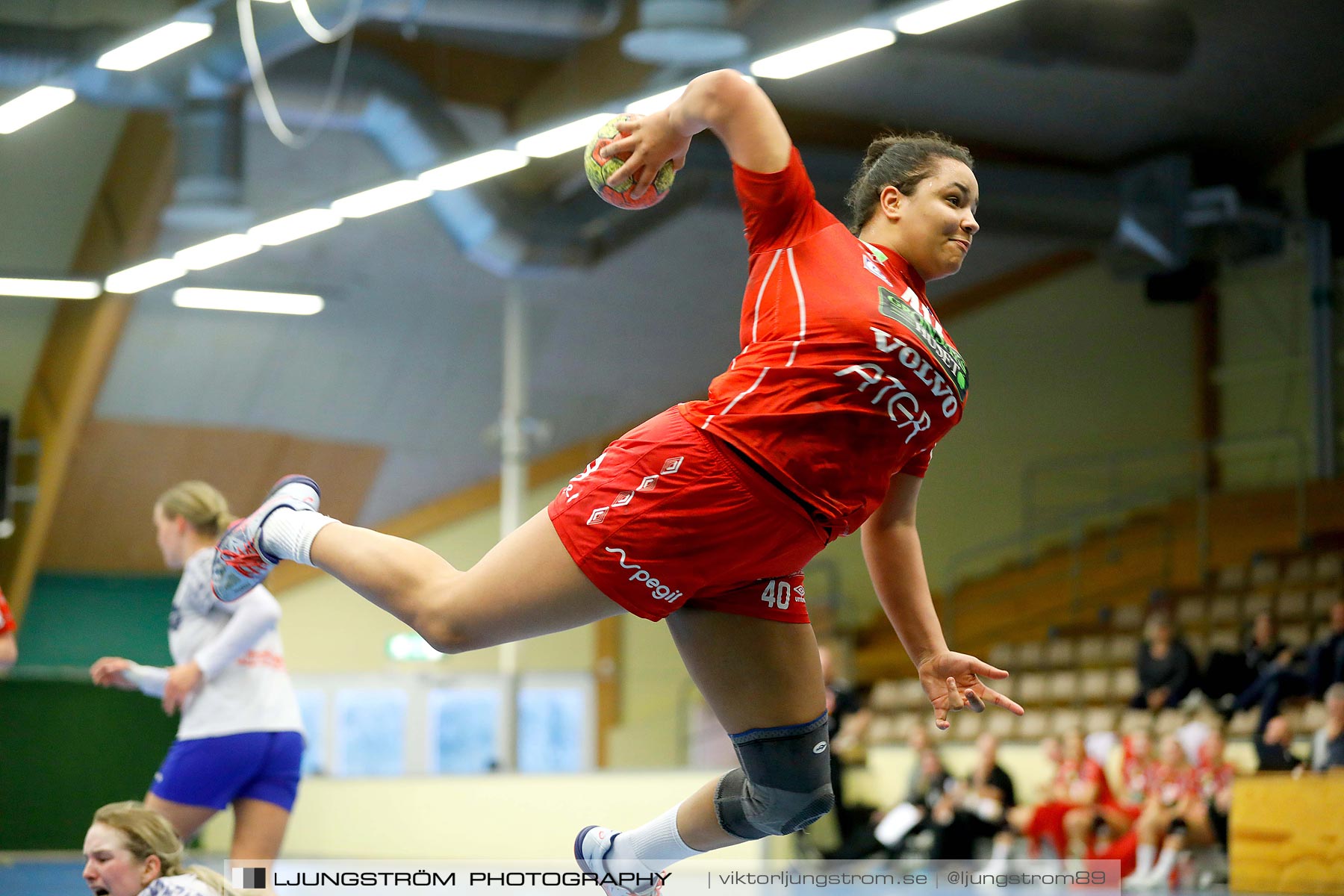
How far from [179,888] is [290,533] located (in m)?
0.88

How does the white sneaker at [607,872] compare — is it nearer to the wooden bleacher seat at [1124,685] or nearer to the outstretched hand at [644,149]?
the outstretched hand at [644,149]

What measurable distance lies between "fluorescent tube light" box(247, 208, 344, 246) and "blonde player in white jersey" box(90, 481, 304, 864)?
343 inches

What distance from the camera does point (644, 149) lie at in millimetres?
3389

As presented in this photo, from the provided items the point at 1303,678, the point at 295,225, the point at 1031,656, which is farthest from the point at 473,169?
the point at 1031,656

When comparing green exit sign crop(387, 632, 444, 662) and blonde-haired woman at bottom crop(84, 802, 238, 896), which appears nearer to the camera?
blonde-haired woman at bottom crop(84, 802, 238, 896)

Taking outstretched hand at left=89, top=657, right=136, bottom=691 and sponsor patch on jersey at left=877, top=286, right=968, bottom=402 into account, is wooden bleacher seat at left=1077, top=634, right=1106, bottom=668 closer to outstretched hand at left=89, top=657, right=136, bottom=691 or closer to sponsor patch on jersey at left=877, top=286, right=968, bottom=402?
outstretched hand at left=89, top=657, right=136, bottom=691

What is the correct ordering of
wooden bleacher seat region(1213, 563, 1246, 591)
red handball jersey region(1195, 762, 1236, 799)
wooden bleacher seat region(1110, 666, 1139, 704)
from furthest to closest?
wooden bleacher seat region(1213, 563, 1246, 591) < wooden bleacher seat region(1110, 666, 1139, 704) < red handball jersey region(1195, 762, 1236, 799)

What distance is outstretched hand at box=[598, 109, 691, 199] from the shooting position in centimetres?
338

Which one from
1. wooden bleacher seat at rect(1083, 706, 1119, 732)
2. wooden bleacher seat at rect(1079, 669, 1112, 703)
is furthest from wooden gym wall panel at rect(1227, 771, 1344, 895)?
wooden bleacher seat at rect(1079, 669, 1112, 703)

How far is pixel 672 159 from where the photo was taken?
351cm

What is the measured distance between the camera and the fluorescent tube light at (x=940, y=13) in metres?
9.55

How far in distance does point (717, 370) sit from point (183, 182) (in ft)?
26.6

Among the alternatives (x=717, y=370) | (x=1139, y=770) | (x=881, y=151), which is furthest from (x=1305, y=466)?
(x=881, y=151)

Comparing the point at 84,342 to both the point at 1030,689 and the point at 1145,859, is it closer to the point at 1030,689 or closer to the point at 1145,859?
the point at 1030,689
